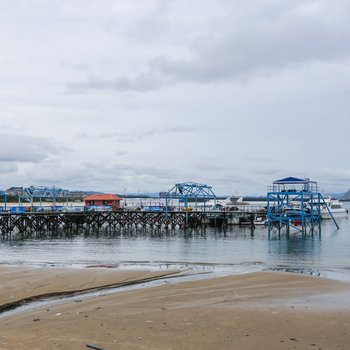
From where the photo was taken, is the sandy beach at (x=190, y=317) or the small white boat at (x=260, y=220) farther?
the small white boat at (x=260, y=220)

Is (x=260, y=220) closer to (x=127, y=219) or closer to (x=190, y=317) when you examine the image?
(x=127, y=219)

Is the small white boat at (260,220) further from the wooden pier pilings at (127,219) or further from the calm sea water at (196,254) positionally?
the calm sea water at (196,254)

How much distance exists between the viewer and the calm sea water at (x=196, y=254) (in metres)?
27.1

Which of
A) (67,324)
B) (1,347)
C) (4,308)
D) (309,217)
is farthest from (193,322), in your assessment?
(309,217)

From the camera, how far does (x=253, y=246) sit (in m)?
41.2

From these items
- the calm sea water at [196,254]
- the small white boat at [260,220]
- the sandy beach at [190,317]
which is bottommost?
the calm sea water at [196,254]

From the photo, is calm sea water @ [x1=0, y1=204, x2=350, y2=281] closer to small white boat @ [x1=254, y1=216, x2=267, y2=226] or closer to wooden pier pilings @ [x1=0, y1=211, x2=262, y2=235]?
wooden pier pilings @ [x1=0, y1=211, x2=262, y2=235]

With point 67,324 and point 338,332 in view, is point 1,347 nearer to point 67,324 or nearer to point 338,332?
point 67,324

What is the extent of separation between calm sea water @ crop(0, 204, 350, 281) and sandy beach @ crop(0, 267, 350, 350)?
6.45 metres

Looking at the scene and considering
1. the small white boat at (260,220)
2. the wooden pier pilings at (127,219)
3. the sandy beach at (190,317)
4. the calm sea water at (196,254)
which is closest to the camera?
the sandy beach at (190,317)

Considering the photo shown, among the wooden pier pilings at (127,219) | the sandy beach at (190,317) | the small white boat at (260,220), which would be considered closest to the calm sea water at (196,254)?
the sandy beach at (190,317)

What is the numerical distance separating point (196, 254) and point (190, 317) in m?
21.9

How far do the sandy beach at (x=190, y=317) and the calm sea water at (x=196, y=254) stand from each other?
6.45 meters

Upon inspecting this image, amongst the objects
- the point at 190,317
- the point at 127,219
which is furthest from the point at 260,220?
the point at 190,317
